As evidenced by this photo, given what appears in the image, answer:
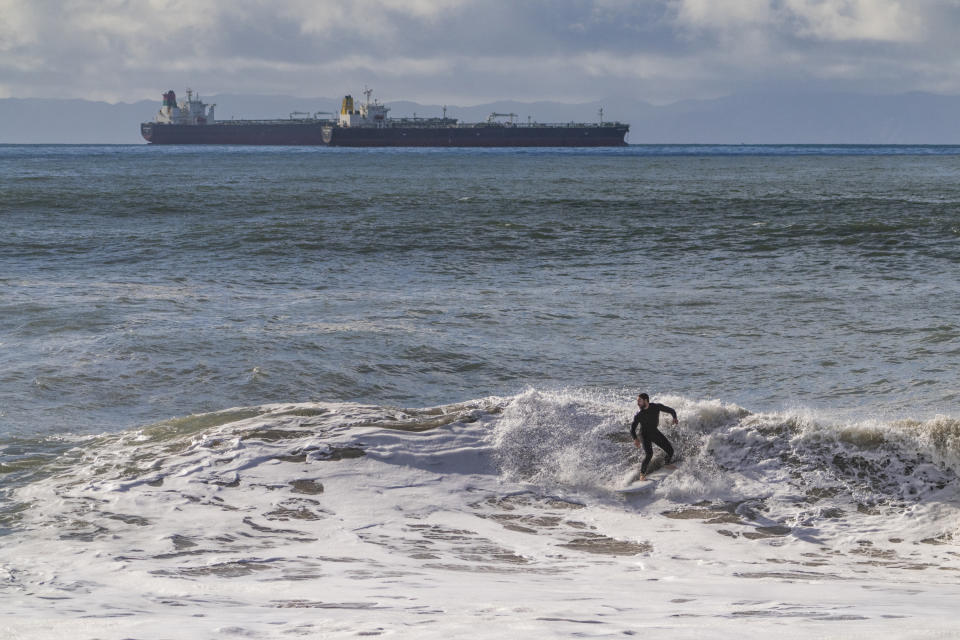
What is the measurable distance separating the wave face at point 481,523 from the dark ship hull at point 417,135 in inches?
6207

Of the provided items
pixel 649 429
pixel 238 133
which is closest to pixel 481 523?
pixel 649 429

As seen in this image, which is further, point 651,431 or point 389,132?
point 389,132

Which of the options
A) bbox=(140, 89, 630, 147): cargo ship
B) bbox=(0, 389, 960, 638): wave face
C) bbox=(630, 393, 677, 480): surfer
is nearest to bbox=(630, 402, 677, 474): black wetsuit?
bbox=(630, 393, 677, 480): surfer

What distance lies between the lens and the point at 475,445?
11.8 m

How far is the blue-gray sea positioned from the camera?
15117 millimetres

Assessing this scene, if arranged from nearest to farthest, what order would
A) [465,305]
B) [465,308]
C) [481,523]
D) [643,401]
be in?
[481,523], [643,401], [465,308], [465,305]

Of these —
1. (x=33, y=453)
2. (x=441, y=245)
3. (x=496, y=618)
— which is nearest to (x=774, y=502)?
(x=496, y=618)

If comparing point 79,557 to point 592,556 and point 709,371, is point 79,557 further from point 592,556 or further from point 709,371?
point 709,371

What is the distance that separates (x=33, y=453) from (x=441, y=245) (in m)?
22.3

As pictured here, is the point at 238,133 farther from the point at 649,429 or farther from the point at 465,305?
the point at 649,429

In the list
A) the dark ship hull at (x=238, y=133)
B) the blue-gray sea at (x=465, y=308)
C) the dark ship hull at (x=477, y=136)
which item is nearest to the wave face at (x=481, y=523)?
the blue-gray sea at (x=465, y=308)

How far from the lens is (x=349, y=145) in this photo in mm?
167125

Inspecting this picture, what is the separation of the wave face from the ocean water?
4 cm

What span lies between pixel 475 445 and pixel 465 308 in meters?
10.4
